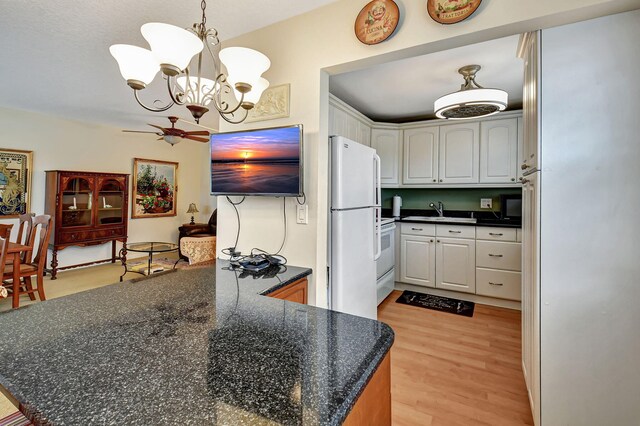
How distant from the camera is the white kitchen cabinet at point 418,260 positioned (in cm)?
370

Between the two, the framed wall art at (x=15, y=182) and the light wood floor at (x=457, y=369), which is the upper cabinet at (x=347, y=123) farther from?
the framed wall art at (x=15, y=182)

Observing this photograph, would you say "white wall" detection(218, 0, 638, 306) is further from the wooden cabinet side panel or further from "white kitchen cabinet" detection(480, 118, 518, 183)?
"white kitchen cabinet" detection(480, 118, 518, 183)

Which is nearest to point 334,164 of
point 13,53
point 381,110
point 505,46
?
point 505,46

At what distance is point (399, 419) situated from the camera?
1696 millimetres

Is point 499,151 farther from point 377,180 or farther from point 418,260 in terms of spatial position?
point 377,180

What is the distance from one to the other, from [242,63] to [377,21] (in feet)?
2.62

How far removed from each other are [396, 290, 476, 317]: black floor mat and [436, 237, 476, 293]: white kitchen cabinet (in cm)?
15

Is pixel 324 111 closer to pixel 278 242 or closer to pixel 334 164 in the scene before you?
pixel 334 164

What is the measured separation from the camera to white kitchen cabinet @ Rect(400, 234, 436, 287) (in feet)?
12.1

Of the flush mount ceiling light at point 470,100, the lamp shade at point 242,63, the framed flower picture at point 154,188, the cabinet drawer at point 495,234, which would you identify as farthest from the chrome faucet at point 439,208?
the framed flower picture at point 154,188

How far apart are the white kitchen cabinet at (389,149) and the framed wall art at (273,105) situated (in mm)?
2364

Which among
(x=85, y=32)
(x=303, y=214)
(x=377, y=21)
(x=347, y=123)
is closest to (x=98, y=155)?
(x=85, y=32)

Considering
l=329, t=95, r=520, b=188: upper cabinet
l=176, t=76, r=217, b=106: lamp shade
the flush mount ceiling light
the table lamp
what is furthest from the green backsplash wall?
the table lamp

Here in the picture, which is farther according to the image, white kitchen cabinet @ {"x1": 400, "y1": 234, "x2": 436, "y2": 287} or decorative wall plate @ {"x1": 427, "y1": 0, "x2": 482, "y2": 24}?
white kitchen cabinet @ {"x1": 400, "y1": 234, "x2": 436, "y2": 287}
